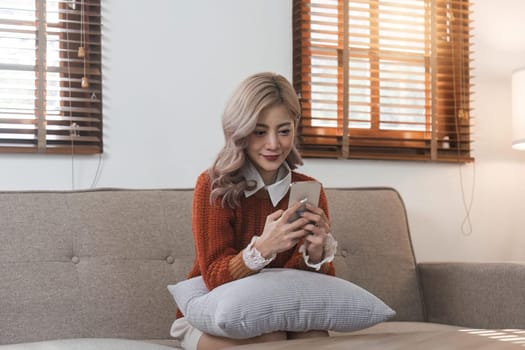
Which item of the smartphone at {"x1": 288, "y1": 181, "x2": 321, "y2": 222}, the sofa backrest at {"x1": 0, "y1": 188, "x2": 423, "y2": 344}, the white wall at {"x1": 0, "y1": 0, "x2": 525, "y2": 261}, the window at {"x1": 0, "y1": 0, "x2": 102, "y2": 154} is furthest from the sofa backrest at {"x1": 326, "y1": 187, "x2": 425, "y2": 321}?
the window at {"x1": 0, "y1": 0, "x2": 102, "y2": 154}

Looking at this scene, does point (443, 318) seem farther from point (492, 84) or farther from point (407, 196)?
point (492, 84)

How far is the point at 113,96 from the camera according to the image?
8.84ft

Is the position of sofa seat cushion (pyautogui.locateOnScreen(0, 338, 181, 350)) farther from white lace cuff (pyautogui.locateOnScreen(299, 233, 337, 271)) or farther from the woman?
white lace cuff (pyautogui.locateOnScreen(299, 233, 337, 271))

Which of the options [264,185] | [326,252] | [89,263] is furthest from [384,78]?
[89,263]

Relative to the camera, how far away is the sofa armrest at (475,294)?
2312 millimetres

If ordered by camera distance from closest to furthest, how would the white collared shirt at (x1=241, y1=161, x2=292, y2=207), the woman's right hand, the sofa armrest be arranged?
the woman's right hand, the white collared shirt at (x1=241, y1=161, x2=292, y2=207), the sofa armrest

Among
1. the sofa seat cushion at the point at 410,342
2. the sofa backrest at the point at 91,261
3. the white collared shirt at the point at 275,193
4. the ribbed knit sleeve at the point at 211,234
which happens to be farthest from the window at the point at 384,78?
the sofa seat cushion at the point at 410,342

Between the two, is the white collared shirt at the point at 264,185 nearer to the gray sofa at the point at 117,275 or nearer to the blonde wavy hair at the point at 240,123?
the blonde wavy hair at the point at 240,123

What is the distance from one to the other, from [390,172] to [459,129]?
1.25 ft

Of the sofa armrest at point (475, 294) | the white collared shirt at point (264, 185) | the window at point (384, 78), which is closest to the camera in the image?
the white collared shirt at point (264, 185)

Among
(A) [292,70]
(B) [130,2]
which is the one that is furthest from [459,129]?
(B) [130,2]

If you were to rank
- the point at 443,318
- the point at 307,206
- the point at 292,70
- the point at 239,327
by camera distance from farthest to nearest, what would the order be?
the point at 292,70
the point at 443,318
the point at 307,206
the point at 239,327

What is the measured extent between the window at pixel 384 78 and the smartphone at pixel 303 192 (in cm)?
113

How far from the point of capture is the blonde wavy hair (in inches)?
76.4
